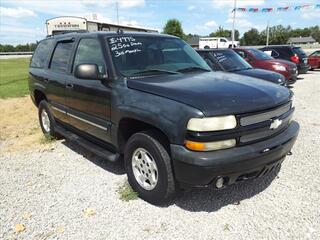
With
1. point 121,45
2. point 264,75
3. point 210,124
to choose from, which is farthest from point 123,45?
point 264,75

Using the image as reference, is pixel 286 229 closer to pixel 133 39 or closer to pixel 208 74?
pixel 208 74

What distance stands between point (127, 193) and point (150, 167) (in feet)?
1.81

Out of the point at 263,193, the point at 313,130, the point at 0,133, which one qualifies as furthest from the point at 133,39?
the point at 0,133

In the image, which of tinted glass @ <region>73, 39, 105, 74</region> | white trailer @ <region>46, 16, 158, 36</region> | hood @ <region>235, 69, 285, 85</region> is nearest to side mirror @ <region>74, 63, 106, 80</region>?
tinted glass @ <region>73, 39, 105, 74</region>

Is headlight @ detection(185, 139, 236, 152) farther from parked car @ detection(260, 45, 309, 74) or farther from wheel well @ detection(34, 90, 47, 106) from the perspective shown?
parked car @ detection(260, 45, 309, 74)

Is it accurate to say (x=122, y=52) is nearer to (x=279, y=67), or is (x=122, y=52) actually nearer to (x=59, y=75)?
(x=59, y=75)

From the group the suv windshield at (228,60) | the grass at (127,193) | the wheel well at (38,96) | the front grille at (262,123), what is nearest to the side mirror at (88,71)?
the grass at (127,193)

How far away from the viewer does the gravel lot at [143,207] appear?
10.6 feet

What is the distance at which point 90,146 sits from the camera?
467cm

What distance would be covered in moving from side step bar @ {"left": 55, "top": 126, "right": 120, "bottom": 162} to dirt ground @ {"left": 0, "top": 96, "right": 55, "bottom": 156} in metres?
0.70

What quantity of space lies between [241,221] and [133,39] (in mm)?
2637

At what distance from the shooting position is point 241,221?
11.0 ft

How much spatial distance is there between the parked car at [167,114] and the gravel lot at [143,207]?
1.22ft

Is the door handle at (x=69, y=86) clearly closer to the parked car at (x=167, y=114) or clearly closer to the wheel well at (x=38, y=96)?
the parked car at (x=167, y=114)
